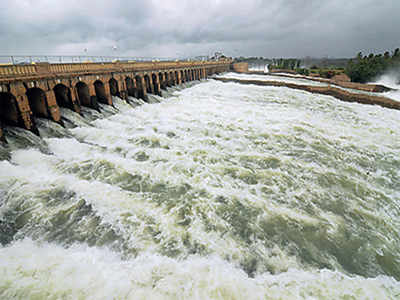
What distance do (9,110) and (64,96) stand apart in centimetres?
517

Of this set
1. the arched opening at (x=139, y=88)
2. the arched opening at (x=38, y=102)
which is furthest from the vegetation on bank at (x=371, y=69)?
the arched opening at (x=38, y=102)

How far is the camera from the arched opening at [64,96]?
17812 millimetres

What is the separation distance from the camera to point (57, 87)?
60.1 feet

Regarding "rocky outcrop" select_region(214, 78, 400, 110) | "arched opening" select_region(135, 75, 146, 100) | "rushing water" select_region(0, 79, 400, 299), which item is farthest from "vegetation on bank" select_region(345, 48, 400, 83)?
"arched opening" select_region(135, 75, 146, 100)

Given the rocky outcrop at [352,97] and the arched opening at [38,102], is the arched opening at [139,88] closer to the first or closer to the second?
the arched opening at [38,102]

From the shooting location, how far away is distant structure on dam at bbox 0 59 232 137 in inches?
524

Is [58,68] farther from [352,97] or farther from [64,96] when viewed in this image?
[352,97]

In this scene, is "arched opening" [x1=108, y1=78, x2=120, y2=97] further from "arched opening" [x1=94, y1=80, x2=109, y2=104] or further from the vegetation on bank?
the vegetation on bank

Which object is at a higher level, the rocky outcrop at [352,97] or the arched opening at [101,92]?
the arched opening at [101,92]

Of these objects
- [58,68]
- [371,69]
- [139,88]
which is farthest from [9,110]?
[371,69]

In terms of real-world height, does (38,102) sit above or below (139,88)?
below

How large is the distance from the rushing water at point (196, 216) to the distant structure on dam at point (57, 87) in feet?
4.81

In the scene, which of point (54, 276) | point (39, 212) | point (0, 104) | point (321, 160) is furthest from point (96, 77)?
point (321, 160)

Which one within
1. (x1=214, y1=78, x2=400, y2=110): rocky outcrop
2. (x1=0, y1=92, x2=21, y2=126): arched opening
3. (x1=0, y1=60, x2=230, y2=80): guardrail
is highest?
(x1=0, y1=60, x2=230, y2=80): guardrail
